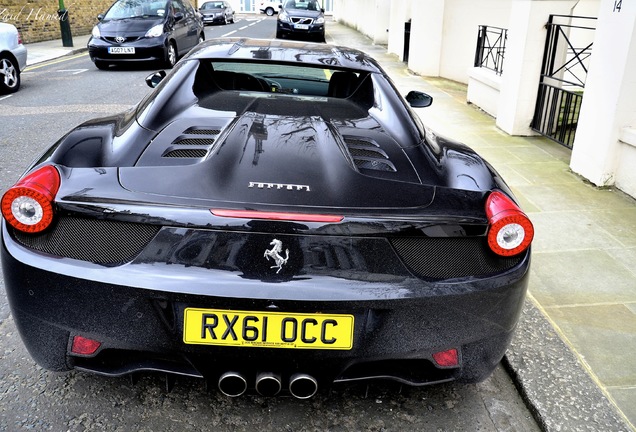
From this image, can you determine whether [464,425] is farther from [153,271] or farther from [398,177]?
[153,271]

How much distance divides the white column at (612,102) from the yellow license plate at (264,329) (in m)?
4.23

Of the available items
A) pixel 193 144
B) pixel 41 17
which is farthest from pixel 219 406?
pixel 41 17

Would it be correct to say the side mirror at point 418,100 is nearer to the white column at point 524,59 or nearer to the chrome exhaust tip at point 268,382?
the chrome exhaust tip at point 268,382

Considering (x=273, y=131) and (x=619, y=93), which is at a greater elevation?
(x=273, y=131)

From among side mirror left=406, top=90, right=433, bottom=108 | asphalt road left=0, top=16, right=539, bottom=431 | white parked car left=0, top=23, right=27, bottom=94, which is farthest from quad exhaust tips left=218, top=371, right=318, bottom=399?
white parked car left=0, top=23, right=27, bottom=94

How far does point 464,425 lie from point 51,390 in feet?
5.66

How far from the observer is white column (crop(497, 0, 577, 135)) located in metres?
7.06

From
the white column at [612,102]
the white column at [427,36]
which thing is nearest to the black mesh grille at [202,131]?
the white column at [612,102]

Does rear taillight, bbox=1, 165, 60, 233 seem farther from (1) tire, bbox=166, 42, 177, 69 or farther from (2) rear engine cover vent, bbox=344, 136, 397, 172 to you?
(1) tire, bbox=166, 42, 177, 69

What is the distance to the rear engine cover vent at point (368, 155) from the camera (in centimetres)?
233

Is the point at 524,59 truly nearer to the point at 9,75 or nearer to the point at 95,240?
the point at 95,240

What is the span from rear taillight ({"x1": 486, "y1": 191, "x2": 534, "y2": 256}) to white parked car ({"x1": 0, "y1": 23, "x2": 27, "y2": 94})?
9.69 meters

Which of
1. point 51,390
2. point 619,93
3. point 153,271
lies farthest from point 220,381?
point 619,93

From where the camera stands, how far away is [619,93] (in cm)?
516
